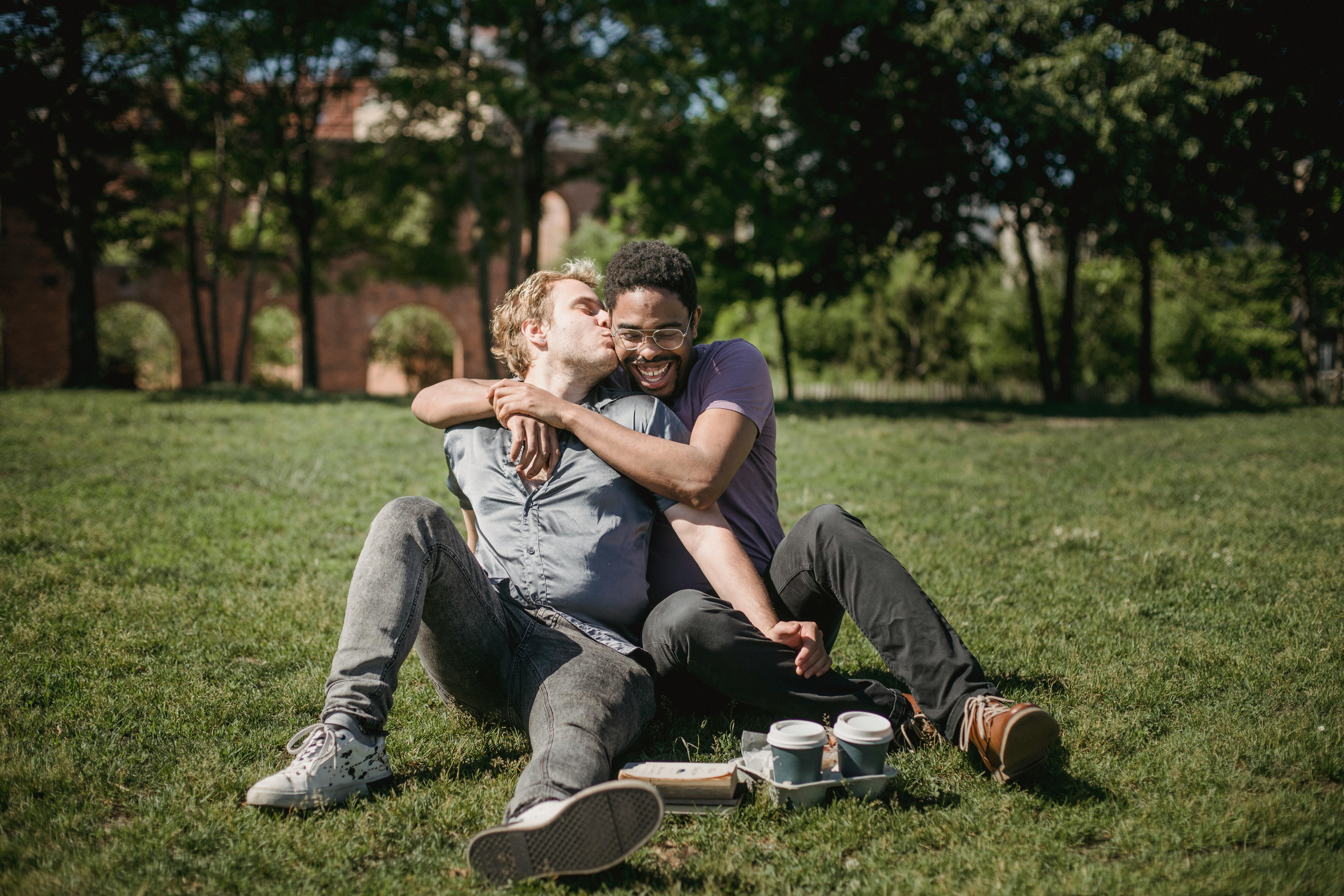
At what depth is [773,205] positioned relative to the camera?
17656 mm

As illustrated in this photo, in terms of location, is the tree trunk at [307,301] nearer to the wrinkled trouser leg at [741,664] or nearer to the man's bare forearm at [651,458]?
the man's bare forearm at [651,458]

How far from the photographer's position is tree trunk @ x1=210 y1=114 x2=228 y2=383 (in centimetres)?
2122

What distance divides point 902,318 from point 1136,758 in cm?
2434

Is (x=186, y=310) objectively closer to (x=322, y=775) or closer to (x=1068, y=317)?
(x=1068, y=317)

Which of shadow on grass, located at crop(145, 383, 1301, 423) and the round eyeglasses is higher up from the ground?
the round eyeglasses

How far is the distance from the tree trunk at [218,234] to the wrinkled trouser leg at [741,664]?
22.5 meters

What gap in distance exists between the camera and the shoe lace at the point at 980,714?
2492mm

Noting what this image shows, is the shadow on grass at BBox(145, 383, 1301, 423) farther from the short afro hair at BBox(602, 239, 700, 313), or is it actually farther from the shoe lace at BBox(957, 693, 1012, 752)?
the shoe lace at BBox(957, 693, 1012, 752)

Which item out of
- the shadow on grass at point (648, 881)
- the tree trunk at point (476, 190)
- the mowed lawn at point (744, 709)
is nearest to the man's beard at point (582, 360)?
the mowed lawn at point (744, 709)

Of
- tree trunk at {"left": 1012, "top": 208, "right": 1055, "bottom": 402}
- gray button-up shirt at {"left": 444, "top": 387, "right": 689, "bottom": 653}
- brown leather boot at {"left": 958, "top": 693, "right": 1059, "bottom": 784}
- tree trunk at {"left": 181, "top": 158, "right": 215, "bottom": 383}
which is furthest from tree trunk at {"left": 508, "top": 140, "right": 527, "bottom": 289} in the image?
brown leather boot at {"left": 958, "top": 693, "right": 1059, "bottom": 784}

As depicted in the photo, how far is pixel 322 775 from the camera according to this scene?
241 cm

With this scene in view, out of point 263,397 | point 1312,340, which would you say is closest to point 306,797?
point 263,397

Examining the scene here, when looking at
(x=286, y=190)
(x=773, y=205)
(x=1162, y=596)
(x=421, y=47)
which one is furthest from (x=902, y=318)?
(x=1162, y=596)

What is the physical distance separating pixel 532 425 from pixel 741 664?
3.28 ft
